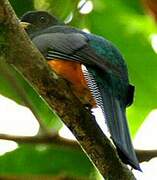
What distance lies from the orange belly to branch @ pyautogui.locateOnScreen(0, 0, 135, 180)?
2.26 ft

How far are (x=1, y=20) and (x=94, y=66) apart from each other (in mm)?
797

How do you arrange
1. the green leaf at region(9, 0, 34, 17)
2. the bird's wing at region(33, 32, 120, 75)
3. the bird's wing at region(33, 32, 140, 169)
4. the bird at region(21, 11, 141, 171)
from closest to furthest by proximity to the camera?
the bird's wing at region(33, 32, 140, 169), the bird at region(21, 11, 141, 171), the bird's wing at region(33, 32, 120, 75), the green leaf at region(9, 0, 34, 17)

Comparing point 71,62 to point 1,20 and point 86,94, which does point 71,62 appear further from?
point 1,20

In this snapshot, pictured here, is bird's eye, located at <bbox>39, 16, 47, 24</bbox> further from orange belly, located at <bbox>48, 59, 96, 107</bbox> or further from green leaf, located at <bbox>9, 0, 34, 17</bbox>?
orange belly, located at <bbox>48, 59, 96, 107</bbox>

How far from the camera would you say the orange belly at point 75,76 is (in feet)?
10.6

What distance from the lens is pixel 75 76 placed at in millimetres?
3227

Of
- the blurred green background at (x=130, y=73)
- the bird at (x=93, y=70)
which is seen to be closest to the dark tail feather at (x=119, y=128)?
the bird at (x=93, y=70)

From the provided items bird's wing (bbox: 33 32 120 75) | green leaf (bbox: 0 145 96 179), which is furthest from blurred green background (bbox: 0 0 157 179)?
bird's wing (bbox: 33 32 120 75)

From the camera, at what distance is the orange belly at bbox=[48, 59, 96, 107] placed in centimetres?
322

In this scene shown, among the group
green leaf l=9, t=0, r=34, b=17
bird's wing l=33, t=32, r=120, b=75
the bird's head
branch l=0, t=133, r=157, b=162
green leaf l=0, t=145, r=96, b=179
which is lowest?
green leaf l=0, t=145, r=96, b=179

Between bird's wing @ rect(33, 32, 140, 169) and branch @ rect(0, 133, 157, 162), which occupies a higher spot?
bird's wing @ rect(33, 32, 140, 169)

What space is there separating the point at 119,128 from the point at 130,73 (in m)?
1.05

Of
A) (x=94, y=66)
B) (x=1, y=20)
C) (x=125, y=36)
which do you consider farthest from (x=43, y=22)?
(x=1, y=20)

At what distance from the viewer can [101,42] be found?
3.43 m
